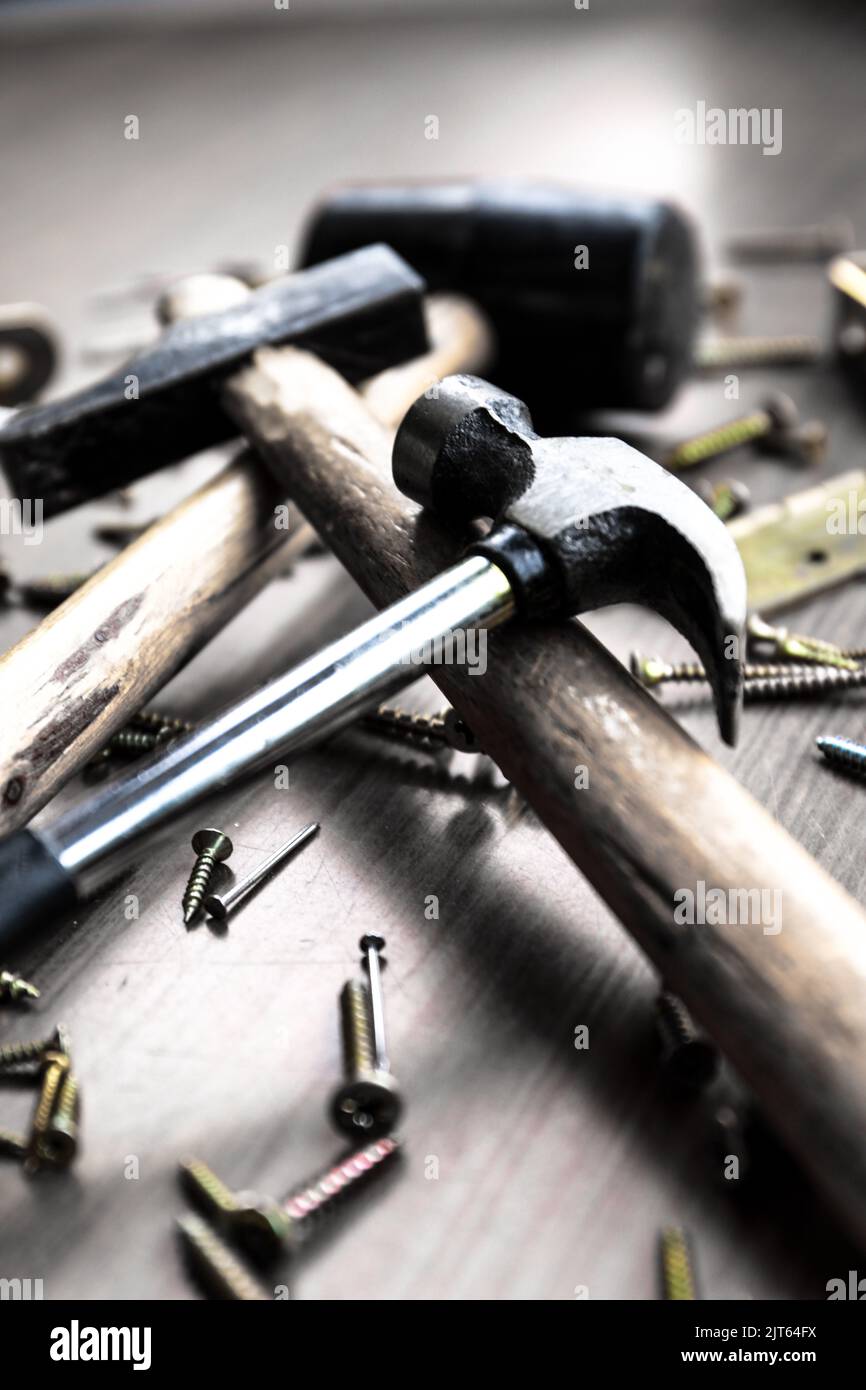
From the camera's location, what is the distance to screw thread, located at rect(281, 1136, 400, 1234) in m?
0.94

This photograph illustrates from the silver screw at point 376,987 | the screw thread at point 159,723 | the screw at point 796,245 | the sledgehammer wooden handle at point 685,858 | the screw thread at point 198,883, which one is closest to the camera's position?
the sledgehammer wooden handle at point 685,858

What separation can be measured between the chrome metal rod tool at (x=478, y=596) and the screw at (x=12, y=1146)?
18 cm

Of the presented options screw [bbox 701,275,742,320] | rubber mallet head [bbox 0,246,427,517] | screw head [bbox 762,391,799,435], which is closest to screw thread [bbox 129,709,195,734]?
rubber mallet head [bbox 0,246,427,517]

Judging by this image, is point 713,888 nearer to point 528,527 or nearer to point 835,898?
point 835,898

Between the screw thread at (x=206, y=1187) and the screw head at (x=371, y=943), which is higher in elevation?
the screw head at (x=371, y=943)

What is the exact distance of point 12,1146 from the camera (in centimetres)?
100

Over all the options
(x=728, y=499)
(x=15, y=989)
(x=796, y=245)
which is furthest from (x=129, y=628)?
(x=796, y=245)

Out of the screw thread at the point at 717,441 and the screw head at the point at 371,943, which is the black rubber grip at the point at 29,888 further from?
the screw thread at the point at 717,441

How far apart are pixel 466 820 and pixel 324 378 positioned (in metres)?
0.60

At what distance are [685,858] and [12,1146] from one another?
56 centimetres

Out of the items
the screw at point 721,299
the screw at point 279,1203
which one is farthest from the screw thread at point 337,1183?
the screw at point 721,299

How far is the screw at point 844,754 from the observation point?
1288mm

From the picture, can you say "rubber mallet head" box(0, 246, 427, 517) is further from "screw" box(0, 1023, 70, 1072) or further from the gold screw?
the gold screw

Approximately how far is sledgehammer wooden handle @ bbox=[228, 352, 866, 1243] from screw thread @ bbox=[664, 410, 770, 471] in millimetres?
659
